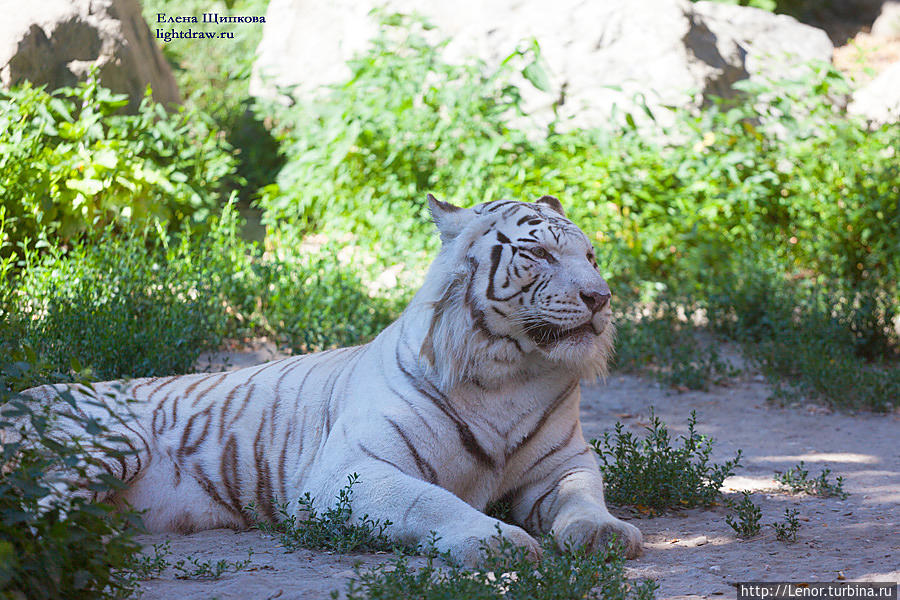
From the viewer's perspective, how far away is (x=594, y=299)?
2.79 meters

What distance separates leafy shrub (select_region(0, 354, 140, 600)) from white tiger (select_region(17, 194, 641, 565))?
82 centimetres

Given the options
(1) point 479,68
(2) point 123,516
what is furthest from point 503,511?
(1) point 479,68

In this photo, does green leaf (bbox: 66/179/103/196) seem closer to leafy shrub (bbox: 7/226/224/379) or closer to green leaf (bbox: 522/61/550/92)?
leafy shrub (bbox: 7/226/224/379)

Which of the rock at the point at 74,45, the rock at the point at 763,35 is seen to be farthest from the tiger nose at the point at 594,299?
the rock at the point at 763,35

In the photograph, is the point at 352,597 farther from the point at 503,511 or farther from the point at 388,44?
the point at 388,44

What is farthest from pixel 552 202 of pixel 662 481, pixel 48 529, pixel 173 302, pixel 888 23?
pixel 888 23

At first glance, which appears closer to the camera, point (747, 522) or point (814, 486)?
point (747, 522)

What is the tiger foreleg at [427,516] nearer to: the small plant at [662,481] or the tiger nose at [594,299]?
the tiger nose at [594,299]

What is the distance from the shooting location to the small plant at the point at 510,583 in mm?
2105

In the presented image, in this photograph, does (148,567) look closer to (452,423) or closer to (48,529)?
(48,529)

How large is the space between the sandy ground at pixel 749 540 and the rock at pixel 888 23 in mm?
12031

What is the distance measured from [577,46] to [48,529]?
297 inches

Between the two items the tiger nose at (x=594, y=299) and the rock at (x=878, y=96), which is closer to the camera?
the tiger nose at (x=594, y=299)

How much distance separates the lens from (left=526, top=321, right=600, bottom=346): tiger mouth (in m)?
2.82
